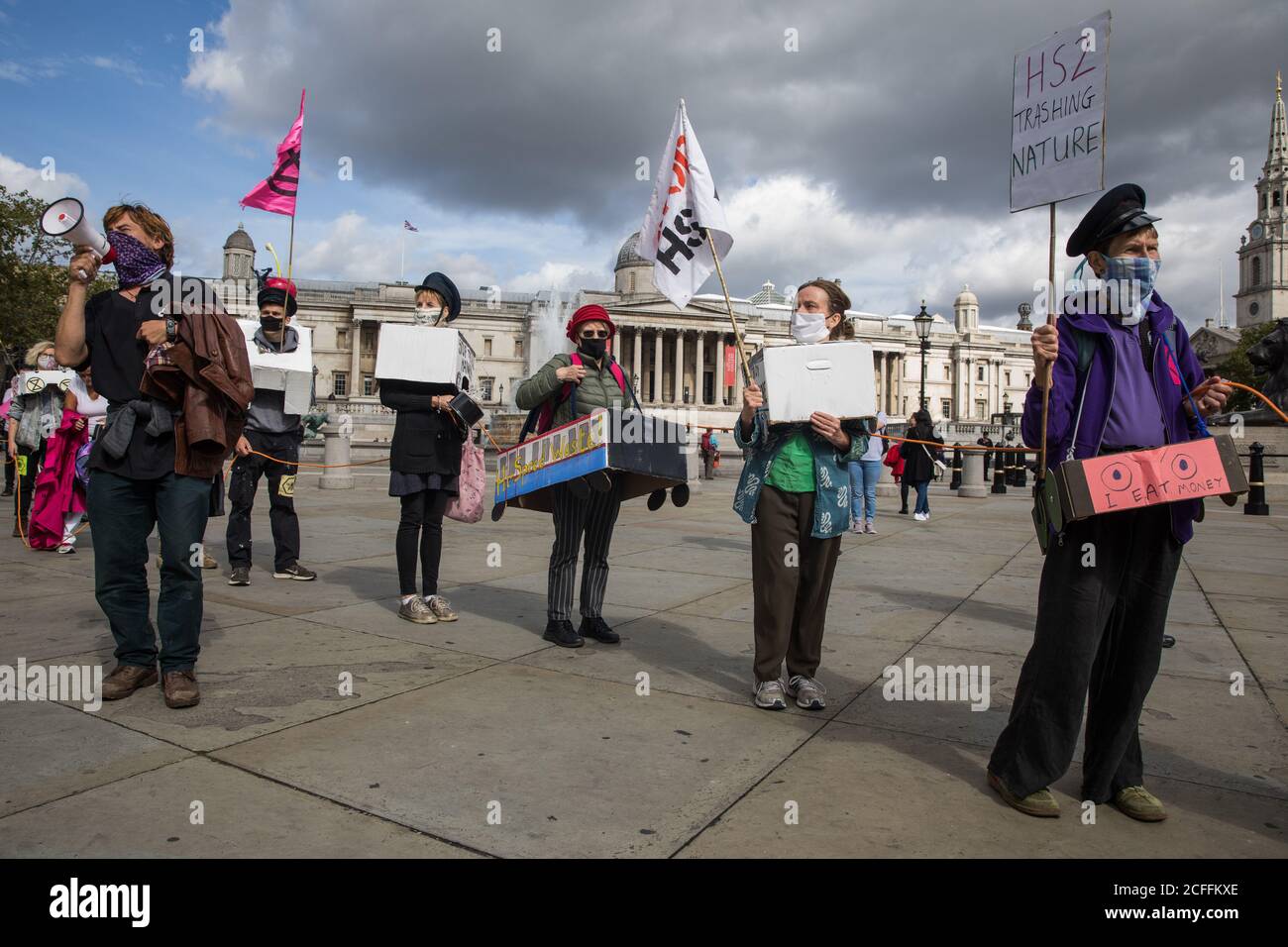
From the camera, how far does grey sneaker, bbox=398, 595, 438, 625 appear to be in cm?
546

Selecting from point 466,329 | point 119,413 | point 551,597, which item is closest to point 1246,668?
point 551,597

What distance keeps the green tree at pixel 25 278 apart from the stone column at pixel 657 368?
53.5 metres

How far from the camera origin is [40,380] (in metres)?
9.17

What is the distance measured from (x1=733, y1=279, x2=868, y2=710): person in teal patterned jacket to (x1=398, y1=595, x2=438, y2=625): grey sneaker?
236 cm

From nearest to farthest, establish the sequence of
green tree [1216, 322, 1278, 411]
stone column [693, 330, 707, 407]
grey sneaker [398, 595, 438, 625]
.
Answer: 1. grey sneaker [398, 595, 438, 625]
2. green tree [1216, 322, 1278, 411]
3. stone column [693, 330, 707, 407]

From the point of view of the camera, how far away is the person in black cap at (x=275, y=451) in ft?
22.6

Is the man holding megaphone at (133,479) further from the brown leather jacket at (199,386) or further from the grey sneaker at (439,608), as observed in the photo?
the grey sneaker at (439,608)

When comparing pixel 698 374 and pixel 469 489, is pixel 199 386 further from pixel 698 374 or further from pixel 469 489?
pixel 698 374

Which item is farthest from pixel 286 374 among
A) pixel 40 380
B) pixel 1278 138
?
pixel 1278 138

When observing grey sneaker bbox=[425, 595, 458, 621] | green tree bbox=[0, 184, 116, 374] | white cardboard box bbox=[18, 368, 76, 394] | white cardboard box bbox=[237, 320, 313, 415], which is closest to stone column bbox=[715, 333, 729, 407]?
green tree bbox=[0, 184, 116, 374]

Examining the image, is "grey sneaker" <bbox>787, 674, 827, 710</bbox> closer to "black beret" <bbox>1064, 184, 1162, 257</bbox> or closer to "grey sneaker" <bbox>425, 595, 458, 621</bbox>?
"black beret" <bbox>1064, 184, 1162, 257</bbox>

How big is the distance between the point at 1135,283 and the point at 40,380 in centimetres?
1002
